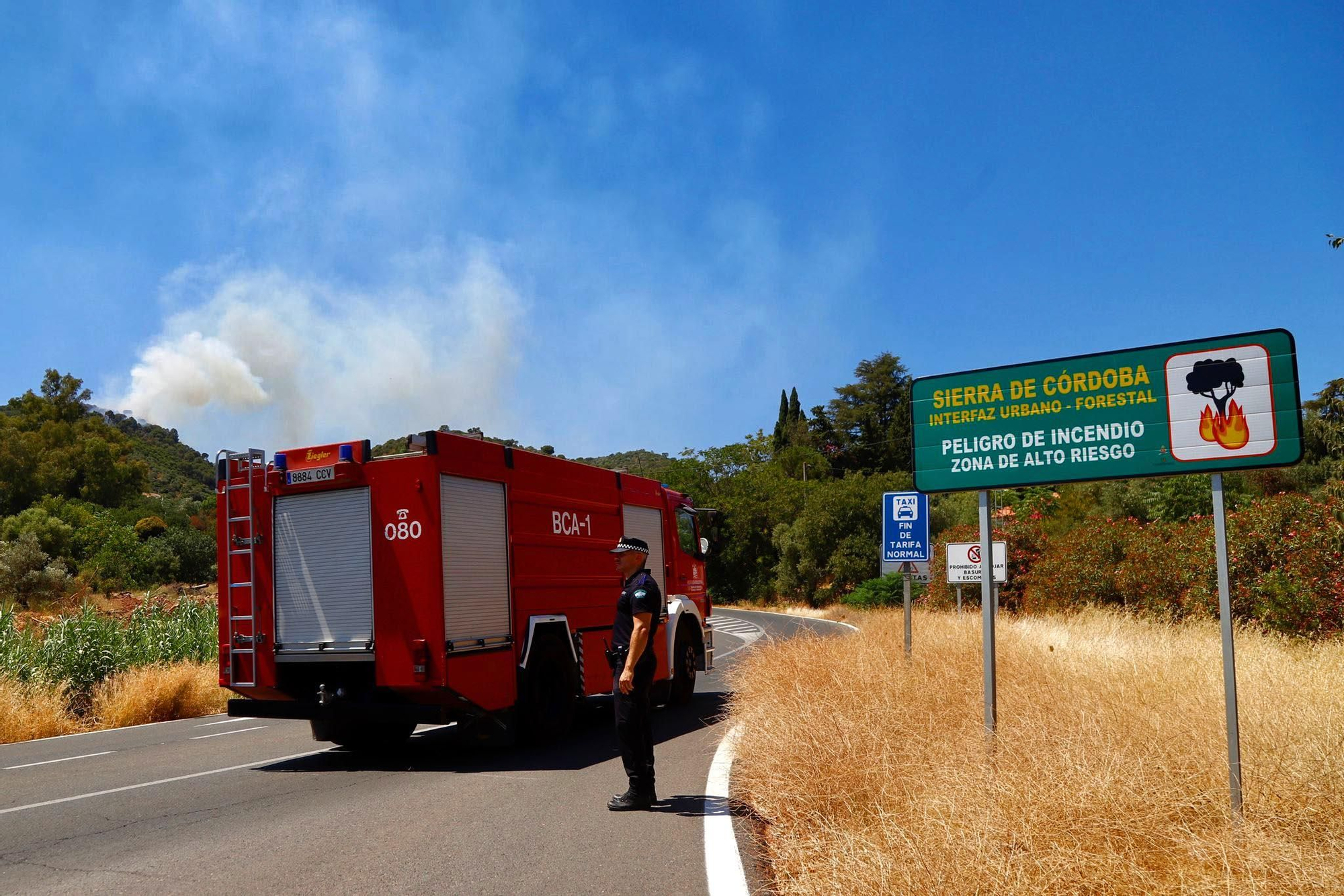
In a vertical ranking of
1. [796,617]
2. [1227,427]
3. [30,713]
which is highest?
[1227,427]

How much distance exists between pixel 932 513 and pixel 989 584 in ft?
146

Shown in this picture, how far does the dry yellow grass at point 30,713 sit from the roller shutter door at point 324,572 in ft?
17.1

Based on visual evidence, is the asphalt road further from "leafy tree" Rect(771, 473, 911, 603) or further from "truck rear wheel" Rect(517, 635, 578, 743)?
"leafy tree" Rect(771, 473, 911, 603)

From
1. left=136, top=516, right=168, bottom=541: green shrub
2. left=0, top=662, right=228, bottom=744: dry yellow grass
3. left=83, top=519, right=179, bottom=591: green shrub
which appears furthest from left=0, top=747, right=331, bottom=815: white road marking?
Answer: left=136, top=516, right=168, bottom=541: green shrub

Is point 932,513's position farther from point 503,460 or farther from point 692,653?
point 503,460

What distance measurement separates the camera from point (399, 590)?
9148mm

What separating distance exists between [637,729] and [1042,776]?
2.93 m

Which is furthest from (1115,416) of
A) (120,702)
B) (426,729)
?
(120,702)

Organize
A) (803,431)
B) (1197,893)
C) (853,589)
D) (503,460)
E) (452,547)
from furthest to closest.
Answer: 1. (803,431)
2. (853,589)
3. (503,460)
4. (452,547)
5. (1197,893)

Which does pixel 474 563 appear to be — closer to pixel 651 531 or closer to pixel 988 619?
pixel 651 531

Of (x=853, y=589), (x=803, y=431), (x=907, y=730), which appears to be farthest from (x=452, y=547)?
(x=803, y=431)

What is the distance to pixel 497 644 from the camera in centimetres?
971

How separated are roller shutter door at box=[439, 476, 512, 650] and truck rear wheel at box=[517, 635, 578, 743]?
66 cm

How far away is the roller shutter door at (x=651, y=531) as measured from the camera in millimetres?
13141
